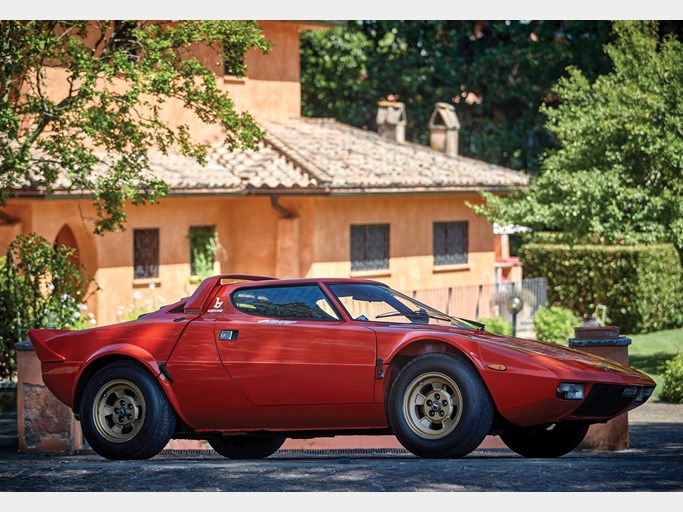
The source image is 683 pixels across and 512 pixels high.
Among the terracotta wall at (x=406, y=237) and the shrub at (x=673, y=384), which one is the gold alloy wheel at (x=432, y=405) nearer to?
the shrub at (x=673, y=384)

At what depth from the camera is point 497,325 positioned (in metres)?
20.7

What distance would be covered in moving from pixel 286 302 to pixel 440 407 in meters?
1.22

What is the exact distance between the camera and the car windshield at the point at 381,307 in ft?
22.9

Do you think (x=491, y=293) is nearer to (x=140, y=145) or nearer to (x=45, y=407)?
(x=140, y=145)

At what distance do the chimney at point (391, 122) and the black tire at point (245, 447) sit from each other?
21256 mm

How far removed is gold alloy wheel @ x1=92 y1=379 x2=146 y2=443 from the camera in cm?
702

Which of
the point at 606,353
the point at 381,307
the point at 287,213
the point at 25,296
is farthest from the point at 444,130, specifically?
the point at 381,307

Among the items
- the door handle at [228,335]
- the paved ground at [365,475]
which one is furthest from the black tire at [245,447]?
the door handle at [228,335]

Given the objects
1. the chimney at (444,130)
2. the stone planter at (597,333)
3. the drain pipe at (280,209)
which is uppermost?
the chimney at (444,130)

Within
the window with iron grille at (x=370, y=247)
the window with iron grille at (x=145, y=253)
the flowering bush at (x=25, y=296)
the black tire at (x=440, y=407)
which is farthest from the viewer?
the window with iron grille at (x=370, y=247)

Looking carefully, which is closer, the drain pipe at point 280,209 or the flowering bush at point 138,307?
the flowering bush at point 138,307

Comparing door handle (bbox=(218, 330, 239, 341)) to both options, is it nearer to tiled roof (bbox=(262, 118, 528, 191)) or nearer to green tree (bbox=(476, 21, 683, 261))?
green tree (bbox=(476, 21, 683, 261))

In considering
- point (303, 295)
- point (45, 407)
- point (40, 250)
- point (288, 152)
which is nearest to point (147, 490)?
point (303, 295)

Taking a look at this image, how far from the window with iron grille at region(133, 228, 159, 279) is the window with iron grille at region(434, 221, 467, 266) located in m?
6.27
